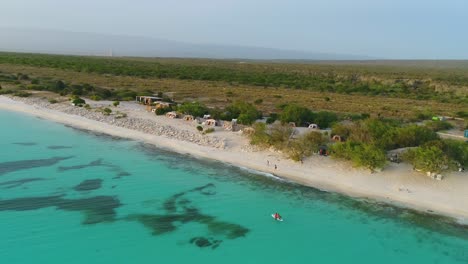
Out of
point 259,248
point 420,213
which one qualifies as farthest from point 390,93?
point 259,248

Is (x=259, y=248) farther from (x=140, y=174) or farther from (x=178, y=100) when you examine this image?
(x=178, y=100)

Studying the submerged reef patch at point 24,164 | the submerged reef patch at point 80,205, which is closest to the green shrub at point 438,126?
the submerged reef patch at point 80,205

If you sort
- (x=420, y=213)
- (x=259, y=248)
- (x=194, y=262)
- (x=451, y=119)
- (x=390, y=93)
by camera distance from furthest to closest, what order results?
(x=390, y=93)
(x=451, y=119)
(x=420, y=213)
(x=259, y=248)
(x=194, y=262)

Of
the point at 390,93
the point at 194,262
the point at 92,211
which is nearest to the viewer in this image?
Result: the point at 194,262

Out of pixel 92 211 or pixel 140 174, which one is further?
pixel 140 174

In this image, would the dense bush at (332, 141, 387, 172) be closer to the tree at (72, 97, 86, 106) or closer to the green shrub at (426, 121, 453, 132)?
the green shrub at (426, 121, 453, 132)

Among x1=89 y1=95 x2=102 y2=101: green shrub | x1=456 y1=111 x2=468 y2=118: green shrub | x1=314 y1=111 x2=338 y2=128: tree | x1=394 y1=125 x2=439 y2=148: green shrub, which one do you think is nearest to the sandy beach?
x1=394 y1=125 x2=439 y2=148: green shrub

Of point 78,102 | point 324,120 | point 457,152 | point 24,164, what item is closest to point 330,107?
point 324,120


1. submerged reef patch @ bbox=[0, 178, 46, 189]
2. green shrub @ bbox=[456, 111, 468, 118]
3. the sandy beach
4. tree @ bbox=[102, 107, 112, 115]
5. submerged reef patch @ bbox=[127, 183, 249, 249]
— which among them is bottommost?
Answer: submerged reef patch @ bbox=[127, 183, 249, 249]
